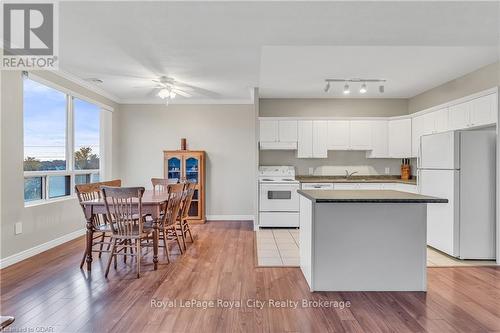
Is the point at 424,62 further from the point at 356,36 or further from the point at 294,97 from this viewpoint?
the point at 294,97

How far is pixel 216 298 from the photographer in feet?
8.56

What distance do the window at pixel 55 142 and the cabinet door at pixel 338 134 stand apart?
4.48 m

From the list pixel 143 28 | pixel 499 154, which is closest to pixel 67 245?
pixel 143 28

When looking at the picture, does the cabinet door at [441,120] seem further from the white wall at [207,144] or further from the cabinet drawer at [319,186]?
the white wall at [207,144]

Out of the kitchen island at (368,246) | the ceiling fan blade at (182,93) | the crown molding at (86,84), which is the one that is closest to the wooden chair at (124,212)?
the kitchen island at (368,246)

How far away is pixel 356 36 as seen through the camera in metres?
3.00

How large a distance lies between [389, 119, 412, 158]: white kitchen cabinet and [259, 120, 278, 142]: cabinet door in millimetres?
2224

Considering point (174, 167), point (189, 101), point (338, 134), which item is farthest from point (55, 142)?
point (338, 134)

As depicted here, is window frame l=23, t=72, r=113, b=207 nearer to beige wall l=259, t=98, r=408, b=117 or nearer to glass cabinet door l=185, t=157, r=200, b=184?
glass cabinet door l=185, t=157, r=200, b=184

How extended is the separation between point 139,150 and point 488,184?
589 centimetres

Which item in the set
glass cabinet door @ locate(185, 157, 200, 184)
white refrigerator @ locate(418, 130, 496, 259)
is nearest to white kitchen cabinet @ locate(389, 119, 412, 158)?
white refrigerator @ locate(418, 130, 496, 259)

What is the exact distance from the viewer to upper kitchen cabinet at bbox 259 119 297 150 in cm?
568

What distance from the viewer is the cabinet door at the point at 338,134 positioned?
18.8 feet

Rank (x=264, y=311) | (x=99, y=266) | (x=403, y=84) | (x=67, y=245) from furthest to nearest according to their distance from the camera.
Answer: (x=403, y=84) < (x=67, y=245) < (x=99, y=266) < (x=264, y=311)
